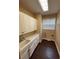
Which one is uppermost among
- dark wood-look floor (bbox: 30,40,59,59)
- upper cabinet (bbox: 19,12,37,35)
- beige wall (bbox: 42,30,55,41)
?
upper cabinet (bbox: 19,12,37,35)

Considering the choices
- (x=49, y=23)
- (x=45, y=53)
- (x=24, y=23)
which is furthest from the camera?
(x=49, y=23)

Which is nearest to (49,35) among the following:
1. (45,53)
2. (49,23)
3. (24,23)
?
(49,23)

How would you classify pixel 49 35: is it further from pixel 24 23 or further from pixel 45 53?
pixel 24 23

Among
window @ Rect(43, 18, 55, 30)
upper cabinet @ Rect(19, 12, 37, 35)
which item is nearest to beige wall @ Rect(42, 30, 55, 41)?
window @ Rect(43, 18, 55, 30)


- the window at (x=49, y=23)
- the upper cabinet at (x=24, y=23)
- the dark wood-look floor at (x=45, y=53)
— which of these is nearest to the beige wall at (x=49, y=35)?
the window at (x=49, y=23)

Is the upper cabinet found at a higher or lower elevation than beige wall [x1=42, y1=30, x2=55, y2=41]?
higher

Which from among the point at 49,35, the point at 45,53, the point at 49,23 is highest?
the point at 49,23

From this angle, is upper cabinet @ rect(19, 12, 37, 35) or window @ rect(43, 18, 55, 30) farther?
window @ rect(43, 18, 55, 30)

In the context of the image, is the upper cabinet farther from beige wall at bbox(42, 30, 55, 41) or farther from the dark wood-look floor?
beige wall at bbox(42, 30, 55, 41)

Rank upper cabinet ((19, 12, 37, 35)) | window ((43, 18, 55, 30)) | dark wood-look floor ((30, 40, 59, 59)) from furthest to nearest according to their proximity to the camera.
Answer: window ((43, 18, 55, 30)) → dark wood-look floor ((30, 40, 59, 59)) → upper cabinet ((19, 12, 37, 35))

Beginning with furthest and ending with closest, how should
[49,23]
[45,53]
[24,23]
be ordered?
[49,23] < [45,53] < [24,23]
